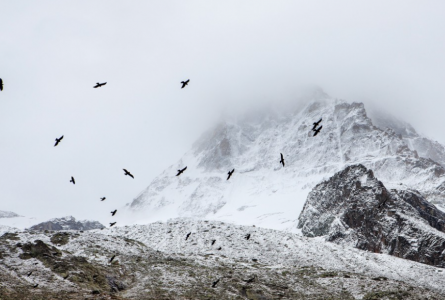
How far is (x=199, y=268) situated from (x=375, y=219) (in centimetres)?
7613

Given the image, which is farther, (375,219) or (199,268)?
(375,219)

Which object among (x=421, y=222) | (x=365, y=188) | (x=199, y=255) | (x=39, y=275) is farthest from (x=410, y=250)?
(x=39, y=275)

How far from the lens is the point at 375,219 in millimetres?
113938

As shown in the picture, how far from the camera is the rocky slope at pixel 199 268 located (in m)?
41.8

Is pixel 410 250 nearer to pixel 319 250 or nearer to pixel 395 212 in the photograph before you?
pixel 395 212

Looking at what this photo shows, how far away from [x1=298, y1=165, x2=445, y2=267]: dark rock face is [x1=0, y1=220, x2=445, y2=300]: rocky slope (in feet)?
109

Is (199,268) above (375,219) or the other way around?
above

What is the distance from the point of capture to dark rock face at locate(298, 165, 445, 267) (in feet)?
335

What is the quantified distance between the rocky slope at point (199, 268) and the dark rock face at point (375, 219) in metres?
33.3

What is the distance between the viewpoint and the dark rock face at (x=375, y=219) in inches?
4018

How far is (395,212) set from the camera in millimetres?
112375

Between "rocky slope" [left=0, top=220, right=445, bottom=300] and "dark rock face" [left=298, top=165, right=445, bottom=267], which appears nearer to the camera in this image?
"rocky slope" [left=0, top=220, right=445, bottom=300]

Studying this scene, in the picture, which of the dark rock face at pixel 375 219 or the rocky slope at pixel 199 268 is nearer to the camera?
the rocky slope at pixel 199 268

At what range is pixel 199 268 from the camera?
178 feet
